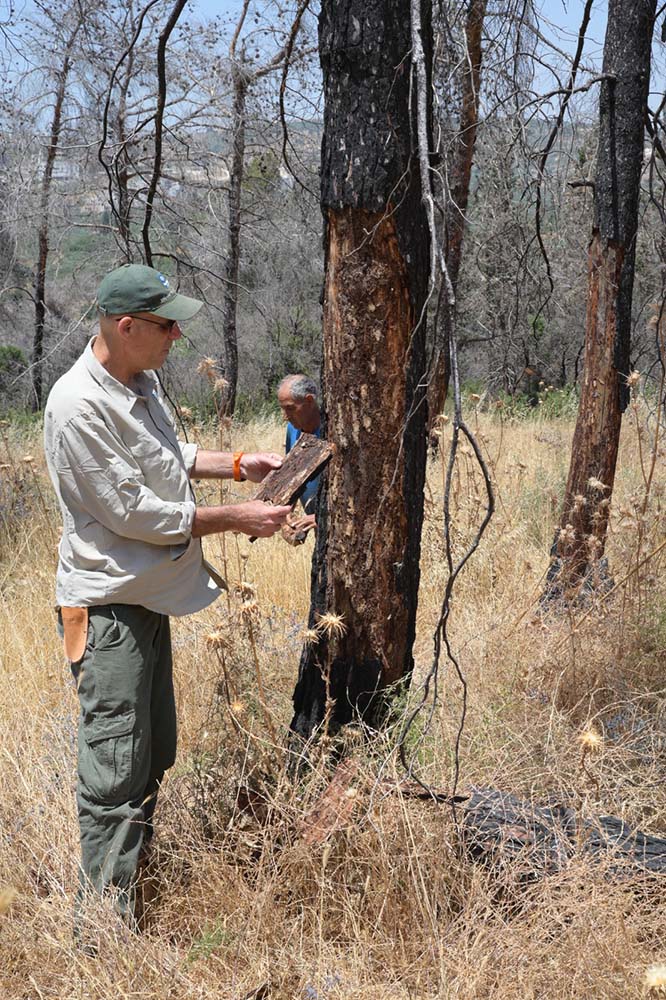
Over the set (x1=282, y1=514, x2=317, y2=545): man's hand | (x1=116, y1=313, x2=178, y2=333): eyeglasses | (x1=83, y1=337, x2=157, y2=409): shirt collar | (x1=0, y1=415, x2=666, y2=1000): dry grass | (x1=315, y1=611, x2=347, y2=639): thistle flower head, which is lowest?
(x1=0, y1=415, x2=666, y2=1000): dry grass

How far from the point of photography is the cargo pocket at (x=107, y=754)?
8.54 ft

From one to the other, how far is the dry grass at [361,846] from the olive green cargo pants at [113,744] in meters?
0.15

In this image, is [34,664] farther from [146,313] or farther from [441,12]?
[441,12]

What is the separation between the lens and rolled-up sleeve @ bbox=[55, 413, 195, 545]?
2533 millimetres

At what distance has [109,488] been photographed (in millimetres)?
2531

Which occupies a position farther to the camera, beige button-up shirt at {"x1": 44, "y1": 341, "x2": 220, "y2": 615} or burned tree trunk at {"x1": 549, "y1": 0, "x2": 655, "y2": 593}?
burned tree trunk at {"x1": 549, "y1": 0, "x2": 655, "y2": 593}

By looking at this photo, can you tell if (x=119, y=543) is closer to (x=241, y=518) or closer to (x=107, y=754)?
(x=241, y=518)

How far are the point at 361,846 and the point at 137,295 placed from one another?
1752 mm

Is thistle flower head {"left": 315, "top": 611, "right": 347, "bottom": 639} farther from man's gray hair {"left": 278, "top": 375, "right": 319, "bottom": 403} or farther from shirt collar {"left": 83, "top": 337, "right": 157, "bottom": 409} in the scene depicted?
man's gray hair {"left": 278, "top": 375, "right": 319, "bottom": 403}

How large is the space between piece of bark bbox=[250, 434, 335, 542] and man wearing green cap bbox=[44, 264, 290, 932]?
0.17 ft

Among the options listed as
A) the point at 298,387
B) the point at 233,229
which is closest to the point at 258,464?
the point at 298,387

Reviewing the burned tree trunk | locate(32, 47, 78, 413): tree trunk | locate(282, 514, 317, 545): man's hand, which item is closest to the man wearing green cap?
locate(282, 514, 317, 545): man's hand

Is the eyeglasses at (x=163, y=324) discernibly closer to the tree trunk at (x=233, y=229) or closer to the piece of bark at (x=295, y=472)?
the piece of bark at (x=295, y=472)

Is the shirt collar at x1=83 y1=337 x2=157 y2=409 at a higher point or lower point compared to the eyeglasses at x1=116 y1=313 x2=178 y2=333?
lower
